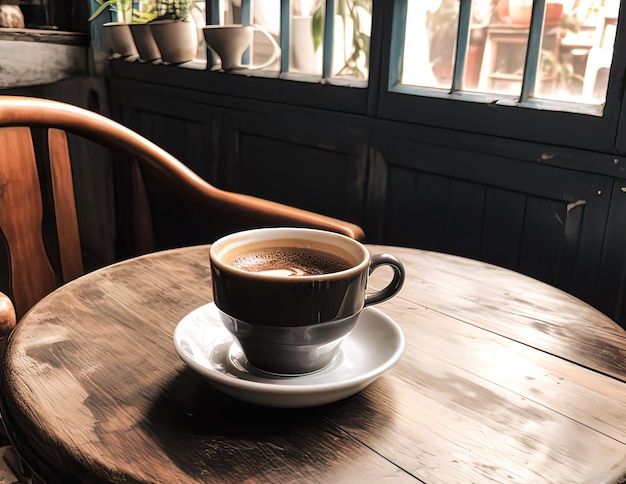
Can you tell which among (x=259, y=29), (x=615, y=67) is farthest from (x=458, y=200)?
(x=259, y=29)

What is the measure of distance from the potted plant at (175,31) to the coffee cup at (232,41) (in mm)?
143

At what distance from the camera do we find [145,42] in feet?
5.71

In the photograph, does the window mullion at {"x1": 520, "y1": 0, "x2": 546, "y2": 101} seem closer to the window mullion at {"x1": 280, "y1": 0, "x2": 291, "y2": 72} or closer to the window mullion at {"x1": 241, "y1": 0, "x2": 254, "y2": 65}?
the window mullion at {"x1": 280, "y1": 0, "x2": 291, "y2": 72}

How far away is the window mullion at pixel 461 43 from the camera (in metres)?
1.15

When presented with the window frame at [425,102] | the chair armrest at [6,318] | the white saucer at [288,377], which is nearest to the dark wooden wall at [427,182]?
the window frame at [425,102]

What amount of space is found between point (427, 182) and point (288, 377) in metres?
0.78

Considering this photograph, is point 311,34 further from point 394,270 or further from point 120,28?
point 394,270

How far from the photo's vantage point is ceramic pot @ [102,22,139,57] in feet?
6.00

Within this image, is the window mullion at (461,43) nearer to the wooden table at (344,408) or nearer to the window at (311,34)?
the window at (311,34)

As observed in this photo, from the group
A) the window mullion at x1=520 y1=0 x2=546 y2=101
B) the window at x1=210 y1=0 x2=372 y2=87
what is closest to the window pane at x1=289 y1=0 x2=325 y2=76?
the window at x1=210 y1=0 x2=372 y2=87

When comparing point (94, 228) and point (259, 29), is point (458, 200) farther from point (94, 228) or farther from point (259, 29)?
point (94, 228)

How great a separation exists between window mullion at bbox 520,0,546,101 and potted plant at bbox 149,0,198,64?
3.09 ft

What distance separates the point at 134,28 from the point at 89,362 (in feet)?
4.54

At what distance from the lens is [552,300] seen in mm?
782
